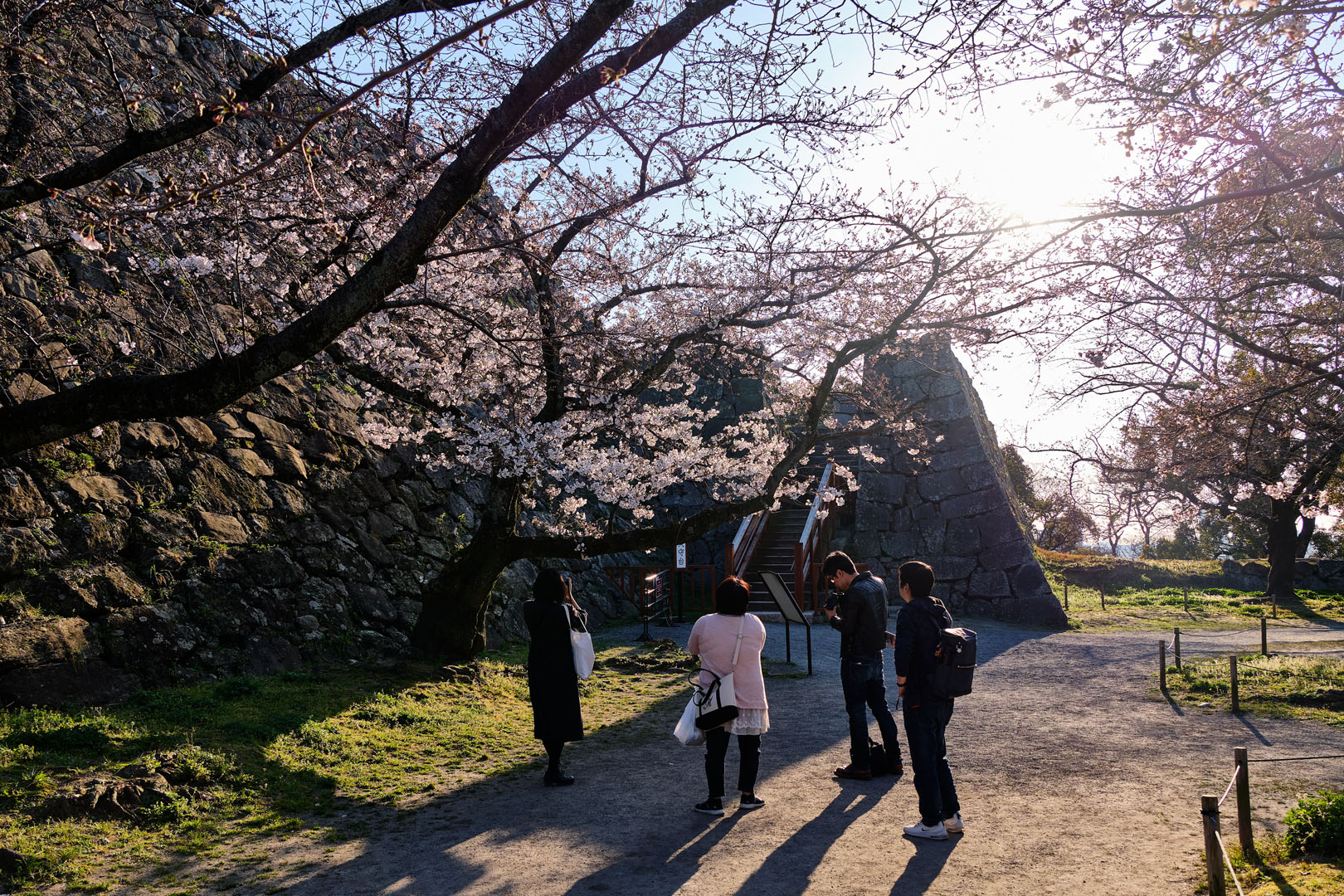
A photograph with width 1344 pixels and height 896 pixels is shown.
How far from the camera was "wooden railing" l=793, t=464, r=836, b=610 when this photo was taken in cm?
1597

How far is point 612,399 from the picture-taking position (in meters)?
10.0

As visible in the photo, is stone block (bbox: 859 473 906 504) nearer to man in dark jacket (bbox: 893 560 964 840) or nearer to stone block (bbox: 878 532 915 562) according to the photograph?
stone block (bbox: 878 532 915 562)

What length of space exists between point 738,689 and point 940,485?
14630mm

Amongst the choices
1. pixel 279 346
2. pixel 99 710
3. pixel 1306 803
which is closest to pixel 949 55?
pixel 279 346

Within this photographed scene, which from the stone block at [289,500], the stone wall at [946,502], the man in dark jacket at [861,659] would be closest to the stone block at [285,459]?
the stone block at [289,500]

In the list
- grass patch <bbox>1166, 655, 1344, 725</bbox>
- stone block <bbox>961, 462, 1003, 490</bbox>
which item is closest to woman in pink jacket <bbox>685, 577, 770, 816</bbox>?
grass patch <bbox>1166, 655, 1344, 725</bbox>

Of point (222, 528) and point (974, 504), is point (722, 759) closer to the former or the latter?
point (222, 528)

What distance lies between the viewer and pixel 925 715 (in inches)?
188

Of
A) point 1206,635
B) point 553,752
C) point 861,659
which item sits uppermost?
point 861,659

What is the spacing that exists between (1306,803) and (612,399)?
7486mm

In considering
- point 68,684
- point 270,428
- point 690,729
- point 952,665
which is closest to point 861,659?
point 952,665

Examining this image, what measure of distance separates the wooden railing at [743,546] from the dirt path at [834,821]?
8.42 metres

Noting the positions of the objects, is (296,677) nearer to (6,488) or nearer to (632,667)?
(6,488)

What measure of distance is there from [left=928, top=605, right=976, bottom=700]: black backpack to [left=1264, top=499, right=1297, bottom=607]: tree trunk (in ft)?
68.8
